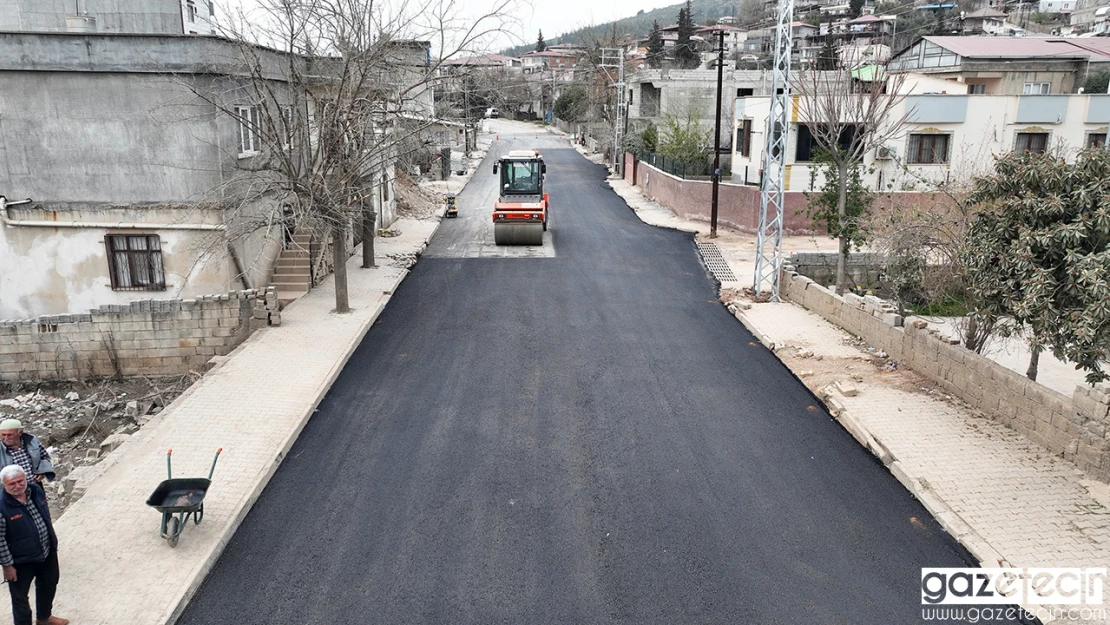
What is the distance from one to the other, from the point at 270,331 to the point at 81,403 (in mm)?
3928

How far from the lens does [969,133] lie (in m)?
28.9

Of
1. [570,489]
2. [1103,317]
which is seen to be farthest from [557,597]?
[1103,317]

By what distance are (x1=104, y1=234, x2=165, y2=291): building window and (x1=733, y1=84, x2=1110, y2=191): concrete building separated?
21440 mm

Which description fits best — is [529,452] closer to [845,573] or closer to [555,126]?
[845,573]

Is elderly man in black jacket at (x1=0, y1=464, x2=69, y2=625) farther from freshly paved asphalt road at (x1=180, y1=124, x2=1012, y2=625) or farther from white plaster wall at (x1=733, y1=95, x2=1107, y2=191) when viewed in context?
white plaster wall at (x1=733, y1=95, x2=1107, y2=191)

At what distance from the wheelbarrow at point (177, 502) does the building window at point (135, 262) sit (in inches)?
424

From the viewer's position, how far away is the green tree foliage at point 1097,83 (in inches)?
1549

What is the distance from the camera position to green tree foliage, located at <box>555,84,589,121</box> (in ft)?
270

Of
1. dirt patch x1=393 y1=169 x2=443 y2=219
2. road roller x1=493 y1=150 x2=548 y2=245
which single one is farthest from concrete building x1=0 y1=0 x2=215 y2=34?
dirt patch x1=393 y1=169 x2=443 y2=219

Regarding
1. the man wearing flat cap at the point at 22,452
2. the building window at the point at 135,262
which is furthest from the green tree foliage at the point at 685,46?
the man wearing flat cap at the point at 22,452

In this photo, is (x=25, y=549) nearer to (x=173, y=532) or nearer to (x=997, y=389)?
(x=173, y=532)

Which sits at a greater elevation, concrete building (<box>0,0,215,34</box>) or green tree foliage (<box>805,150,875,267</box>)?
concrete building (<box>0,0,215,34</box>)

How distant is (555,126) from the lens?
93062mm

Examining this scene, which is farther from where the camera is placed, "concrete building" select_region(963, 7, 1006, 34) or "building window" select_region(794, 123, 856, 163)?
"concrete building" select_region(963, 7, 1006, 34)
